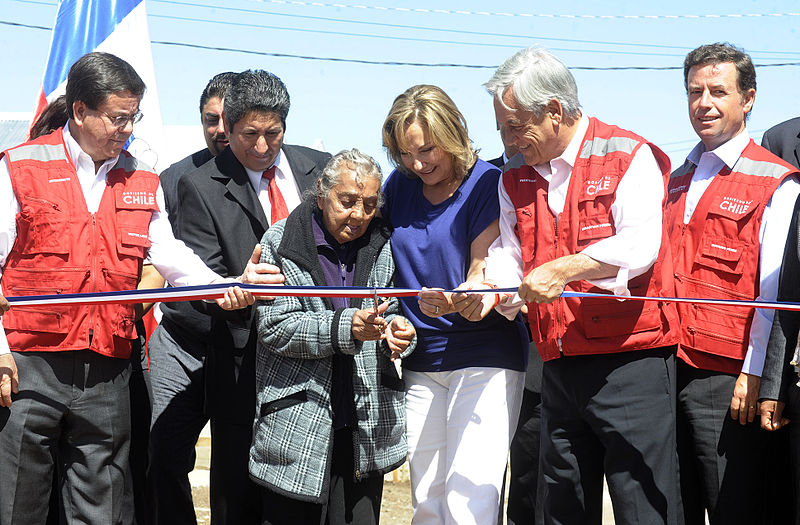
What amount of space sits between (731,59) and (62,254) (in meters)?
2.92

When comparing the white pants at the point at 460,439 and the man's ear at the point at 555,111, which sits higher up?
the man's ear at the point at 555,111

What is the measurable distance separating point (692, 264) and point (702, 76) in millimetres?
826

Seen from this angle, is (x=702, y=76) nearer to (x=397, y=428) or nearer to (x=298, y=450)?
(x=397, y=428)

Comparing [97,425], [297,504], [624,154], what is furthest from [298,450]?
[624,154]

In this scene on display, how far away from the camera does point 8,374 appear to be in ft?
12.1

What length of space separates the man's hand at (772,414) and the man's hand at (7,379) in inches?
115

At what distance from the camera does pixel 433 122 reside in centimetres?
386

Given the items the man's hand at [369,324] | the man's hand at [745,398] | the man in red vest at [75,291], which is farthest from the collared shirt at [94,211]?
the man's hand at [745,398]

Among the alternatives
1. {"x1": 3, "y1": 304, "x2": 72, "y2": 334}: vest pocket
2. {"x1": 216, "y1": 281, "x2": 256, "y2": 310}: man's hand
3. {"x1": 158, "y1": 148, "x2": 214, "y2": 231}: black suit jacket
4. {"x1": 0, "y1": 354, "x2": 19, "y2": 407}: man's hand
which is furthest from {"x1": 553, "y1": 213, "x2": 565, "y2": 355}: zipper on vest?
{"x1": 158, "y1": 148, "x2": 214, "y2": 231}: black suit jacket

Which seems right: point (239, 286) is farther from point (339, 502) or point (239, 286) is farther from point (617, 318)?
point (617, 318)

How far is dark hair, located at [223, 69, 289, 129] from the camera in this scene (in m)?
4.38

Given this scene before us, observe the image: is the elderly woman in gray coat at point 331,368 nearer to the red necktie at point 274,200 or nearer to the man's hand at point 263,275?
the man's hand at point 263,275

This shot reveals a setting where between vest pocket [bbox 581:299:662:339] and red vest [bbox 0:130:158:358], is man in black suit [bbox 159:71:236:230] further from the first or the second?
vest pocket [bbox 581:299:662:339]

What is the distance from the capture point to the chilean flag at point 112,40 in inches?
261
